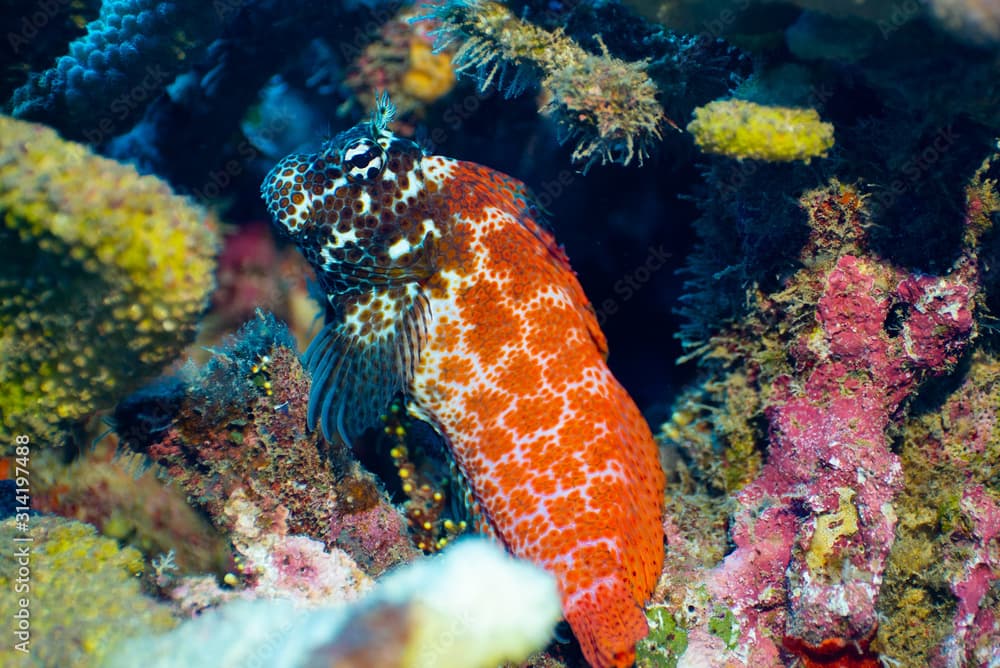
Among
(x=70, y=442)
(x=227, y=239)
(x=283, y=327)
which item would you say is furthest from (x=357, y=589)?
(x=227, y=239)

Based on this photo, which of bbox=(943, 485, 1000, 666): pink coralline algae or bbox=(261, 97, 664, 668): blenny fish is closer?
bbox=(943, 485, 1000, 666): pink coralline algae

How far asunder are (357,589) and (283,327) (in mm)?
1567

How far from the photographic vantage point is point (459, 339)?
3670mm

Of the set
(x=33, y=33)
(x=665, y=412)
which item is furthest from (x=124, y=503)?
(x=33, y=33)

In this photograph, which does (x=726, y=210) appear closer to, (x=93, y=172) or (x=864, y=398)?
(x=864, y=398)

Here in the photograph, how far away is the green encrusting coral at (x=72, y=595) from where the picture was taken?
2.32 meters

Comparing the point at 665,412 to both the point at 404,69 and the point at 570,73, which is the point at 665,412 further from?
the point at 404,69

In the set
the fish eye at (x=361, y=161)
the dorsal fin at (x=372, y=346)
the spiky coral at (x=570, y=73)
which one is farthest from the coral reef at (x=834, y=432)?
the fish eye at (x=361, y=161)

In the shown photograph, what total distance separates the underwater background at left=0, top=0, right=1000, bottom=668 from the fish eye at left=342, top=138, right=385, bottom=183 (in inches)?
23.9

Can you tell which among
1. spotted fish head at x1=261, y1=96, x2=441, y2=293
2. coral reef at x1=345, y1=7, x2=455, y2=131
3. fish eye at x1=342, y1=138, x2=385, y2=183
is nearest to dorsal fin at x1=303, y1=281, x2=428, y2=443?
spotted fish head at x1=261, y1=96, x2=441, y2=293

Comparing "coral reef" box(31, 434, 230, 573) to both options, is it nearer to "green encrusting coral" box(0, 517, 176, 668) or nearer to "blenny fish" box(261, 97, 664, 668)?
"green encrusting coral" box(0, 517, 176, 668)

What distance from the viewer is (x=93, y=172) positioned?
213 cm

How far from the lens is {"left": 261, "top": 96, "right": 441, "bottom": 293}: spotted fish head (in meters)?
3.51

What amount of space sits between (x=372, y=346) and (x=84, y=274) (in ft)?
5.36
